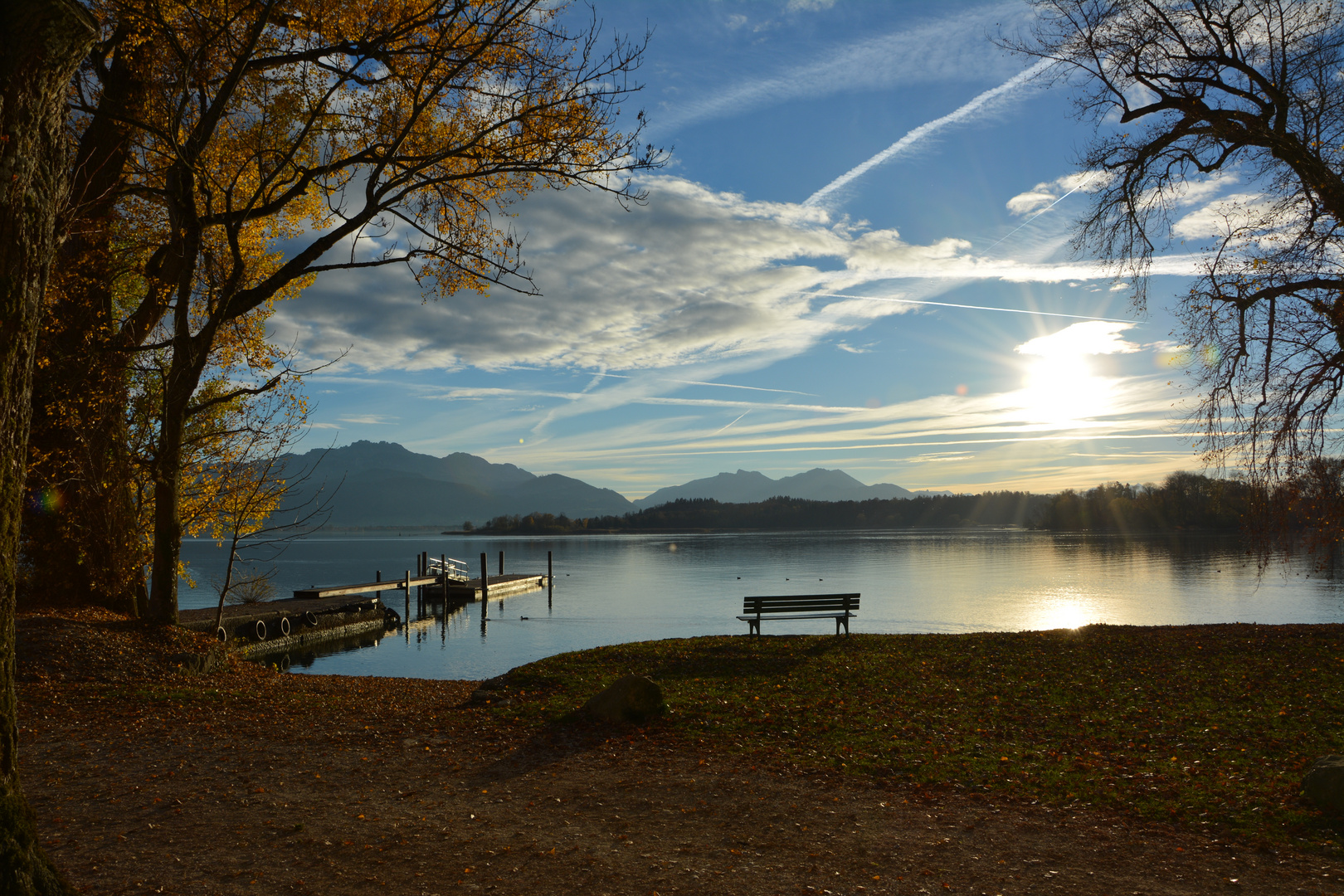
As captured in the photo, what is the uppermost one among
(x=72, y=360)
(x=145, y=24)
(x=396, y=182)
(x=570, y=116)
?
(x=145, y=24)

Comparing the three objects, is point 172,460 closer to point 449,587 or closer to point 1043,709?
point 1043,709

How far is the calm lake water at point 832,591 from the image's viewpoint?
2923 cm

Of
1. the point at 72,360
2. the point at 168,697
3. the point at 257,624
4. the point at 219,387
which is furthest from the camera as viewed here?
the point at 257,624

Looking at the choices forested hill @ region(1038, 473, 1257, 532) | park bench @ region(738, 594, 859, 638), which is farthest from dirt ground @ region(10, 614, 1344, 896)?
forested hill @ region(1038, 473, 1257, 532)

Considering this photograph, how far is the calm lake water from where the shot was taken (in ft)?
95.9

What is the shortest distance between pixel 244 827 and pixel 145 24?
9831 millimetres

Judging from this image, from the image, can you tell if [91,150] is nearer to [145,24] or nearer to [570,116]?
[145,24]

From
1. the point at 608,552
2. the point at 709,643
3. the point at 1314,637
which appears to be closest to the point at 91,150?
the point at 709,643

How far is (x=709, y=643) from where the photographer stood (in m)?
14.6

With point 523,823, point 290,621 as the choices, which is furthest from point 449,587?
point 523,823

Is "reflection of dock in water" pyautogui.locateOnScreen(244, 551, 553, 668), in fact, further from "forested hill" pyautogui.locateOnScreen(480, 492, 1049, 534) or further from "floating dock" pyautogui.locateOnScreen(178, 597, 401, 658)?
"forested hill" pyautogui.locateOnScreen(480, 492, 1049, 534)

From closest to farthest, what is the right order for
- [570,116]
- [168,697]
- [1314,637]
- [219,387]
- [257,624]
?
[168,697], [570,116], [1314,637], [219,387], [257,624]

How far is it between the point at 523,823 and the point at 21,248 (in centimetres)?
472

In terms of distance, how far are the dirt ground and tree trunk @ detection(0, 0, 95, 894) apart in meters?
1.20
